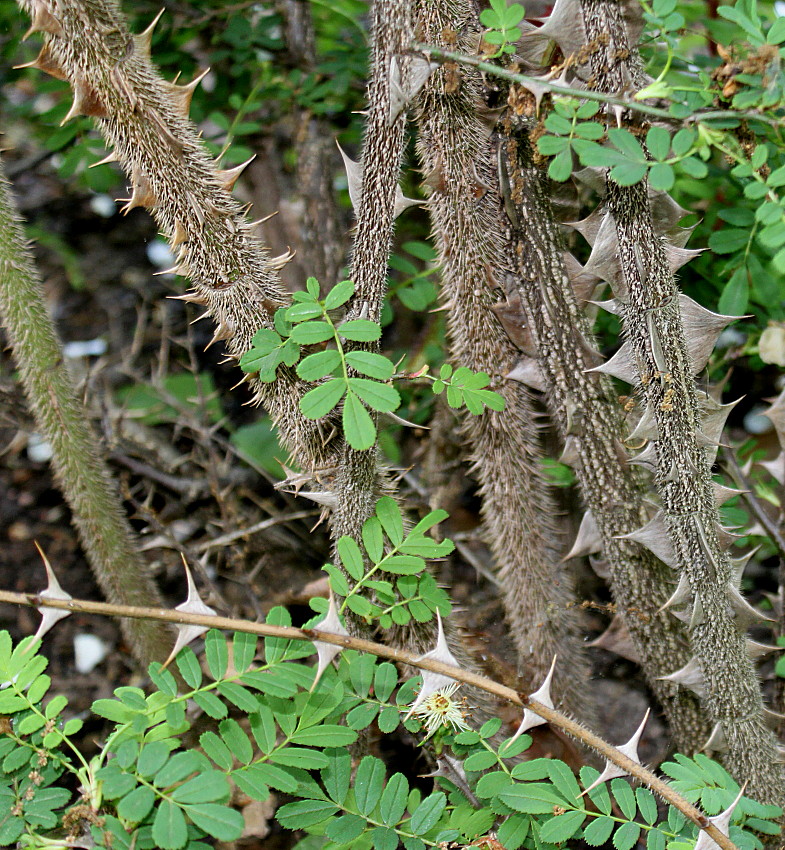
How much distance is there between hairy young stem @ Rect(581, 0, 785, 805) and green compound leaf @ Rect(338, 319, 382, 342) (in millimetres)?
409

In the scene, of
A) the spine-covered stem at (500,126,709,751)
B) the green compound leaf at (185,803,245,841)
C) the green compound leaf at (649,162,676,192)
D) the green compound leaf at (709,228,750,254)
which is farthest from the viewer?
the green compound leaf at (709,228,750,254)

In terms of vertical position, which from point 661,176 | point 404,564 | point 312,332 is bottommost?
point 404,564

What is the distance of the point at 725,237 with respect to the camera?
1768 mm

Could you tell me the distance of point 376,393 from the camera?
123cm

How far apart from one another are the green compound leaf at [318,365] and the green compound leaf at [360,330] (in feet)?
0.11

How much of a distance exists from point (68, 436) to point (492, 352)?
871 mm

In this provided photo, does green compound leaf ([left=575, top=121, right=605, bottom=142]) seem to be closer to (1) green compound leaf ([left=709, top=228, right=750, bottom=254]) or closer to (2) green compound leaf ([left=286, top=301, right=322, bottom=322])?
(2) green compound leaf ([left=286, top=301, right=322, bottom=322])

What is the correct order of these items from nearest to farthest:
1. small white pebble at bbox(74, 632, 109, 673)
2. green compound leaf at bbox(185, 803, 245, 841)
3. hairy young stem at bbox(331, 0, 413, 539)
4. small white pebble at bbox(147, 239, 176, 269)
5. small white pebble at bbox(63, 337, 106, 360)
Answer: green compound leaf at bbox(185, 803, 245, 841) < hairy young stem at bbox(331, 0, 413, 539) < small white pebble at bbox(74, 632, 109, 673) < small white pebble at bbox(63, 337, 106, 360) < small white pebble at bbox(147, 239, 176, 269)

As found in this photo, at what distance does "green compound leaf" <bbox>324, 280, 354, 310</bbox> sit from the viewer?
4.13ft

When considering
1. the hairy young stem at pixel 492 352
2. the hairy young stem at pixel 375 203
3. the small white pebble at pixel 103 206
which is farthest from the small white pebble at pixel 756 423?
the small white pebble at pixel 103 206

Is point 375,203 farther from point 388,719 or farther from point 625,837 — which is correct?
point 625,837

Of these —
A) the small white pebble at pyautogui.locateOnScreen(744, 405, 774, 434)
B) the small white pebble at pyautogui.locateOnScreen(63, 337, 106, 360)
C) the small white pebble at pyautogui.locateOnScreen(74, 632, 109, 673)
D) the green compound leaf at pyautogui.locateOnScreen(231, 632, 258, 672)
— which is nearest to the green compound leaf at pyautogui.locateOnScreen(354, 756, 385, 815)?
the green compound leaf at pyautogui.locateOnScreen(231, 632, 258, 672)

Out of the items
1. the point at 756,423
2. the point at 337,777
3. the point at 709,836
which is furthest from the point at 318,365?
the point at 756,423

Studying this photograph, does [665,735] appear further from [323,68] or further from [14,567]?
[323,68]
